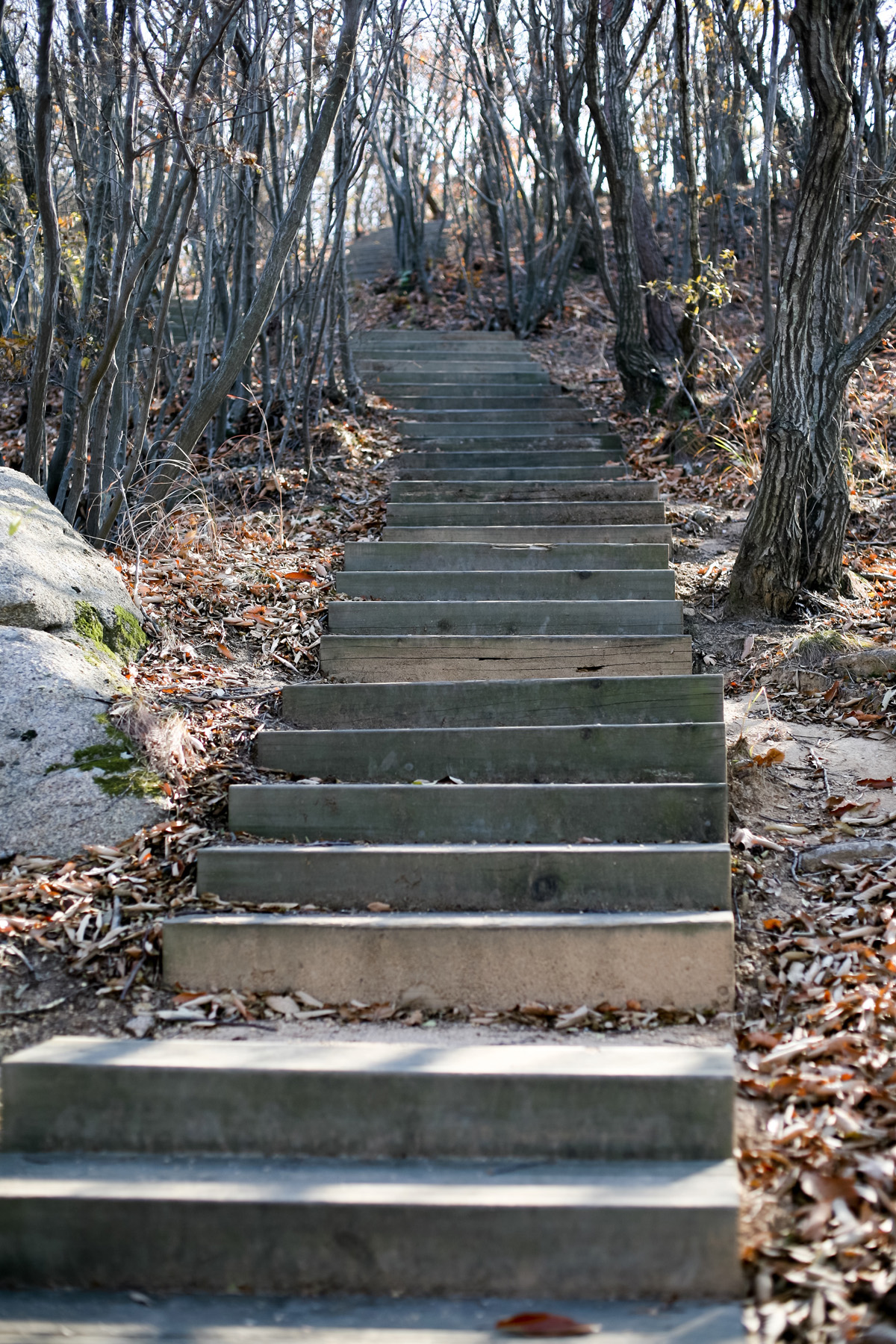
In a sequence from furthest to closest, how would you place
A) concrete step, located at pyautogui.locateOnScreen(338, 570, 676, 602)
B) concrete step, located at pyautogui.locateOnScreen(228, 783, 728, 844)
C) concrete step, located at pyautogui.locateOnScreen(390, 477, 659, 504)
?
concrete step, located at pyautogui.locateOnScreen(390, 477, 659, 504), concrete step, located at pyautogui.locateOnScreen(338, 570, 676, 602), concrete step, located at pyautogui.locateOnScreen(228, 783, 728, 844)

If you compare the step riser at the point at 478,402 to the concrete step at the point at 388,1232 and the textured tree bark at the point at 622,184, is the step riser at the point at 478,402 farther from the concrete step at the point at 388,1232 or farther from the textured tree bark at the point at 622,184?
the concrete step at the point at 388,1232

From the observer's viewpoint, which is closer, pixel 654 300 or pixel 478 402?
pixel 478 402

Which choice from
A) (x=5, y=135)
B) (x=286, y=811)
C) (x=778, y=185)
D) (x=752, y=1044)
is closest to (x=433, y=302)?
(x=778, y=185)

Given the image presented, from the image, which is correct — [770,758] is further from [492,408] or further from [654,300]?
[654,300]

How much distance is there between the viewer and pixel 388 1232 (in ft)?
6.66

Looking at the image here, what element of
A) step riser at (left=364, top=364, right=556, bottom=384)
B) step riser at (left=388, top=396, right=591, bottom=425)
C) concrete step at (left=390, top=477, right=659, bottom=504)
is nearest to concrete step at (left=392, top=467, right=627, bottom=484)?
concrete step at (left=390, top=477, right=659, bottom=504)

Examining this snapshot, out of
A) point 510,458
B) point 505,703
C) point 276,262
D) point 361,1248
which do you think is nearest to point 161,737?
point 505,703

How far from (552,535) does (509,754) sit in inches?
96.9

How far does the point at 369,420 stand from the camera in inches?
323

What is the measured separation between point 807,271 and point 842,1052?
380cm

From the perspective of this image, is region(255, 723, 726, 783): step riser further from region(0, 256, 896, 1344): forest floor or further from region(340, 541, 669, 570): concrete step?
region(340, 541, 669, 570): concrete step

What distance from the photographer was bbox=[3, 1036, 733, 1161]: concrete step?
222 centimetres

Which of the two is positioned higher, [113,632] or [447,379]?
[447,379]

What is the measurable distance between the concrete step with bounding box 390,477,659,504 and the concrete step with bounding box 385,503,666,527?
106mm
